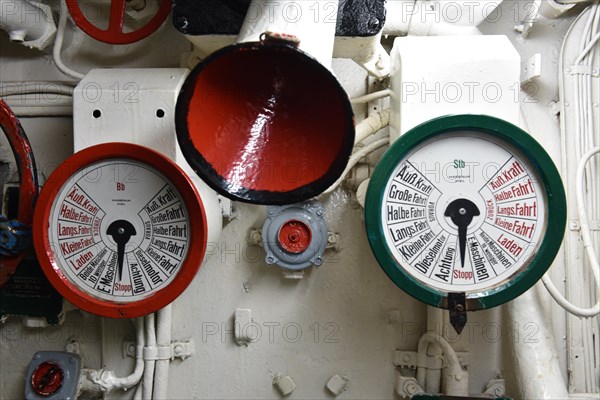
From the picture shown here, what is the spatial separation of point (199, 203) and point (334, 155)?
344 millimetres

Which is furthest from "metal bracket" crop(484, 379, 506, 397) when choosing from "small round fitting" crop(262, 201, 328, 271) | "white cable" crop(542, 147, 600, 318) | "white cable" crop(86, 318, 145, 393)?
"white cable" crop(86, 318, 145, 393)

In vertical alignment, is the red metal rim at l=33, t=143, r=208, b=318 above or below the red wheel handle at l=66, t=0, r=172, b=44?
below

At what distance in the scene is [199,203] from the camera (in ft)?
3.67

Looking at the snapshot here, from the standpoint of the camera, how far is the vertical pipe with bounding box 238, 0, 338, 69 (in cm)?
94

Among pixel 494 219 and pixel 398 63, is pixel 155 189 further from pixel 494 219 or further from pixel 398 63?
pixel 494 219

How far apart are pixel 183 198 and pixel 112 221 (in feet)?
0.57

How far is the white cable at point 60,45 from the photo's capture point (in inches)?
54.9

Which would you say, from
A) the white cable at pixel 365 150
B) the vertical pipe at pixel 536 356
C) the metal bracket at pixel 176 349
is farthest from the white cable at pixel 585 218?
the metal bracket at pixel 176 349

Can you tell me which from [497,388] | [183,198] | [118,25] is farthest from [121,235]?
[497,388]

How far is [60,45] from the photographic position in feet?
4.64

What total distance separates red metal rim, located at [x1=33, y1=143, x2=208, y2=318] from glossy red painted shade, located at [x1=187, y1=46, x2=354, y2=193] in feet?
0.62

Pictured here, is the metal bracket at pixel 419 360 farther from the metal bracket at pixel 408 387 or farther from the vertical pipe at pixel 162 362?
the vertical pipe at pixel 162 362

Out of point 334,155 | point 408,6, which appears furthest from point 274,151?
point 408,6

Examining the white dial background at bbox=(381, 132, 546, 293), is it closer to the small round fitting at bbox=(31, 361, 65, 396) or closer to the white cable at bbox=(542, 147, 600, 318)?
the white cable at bbox=(542, 147, 600, 318)
